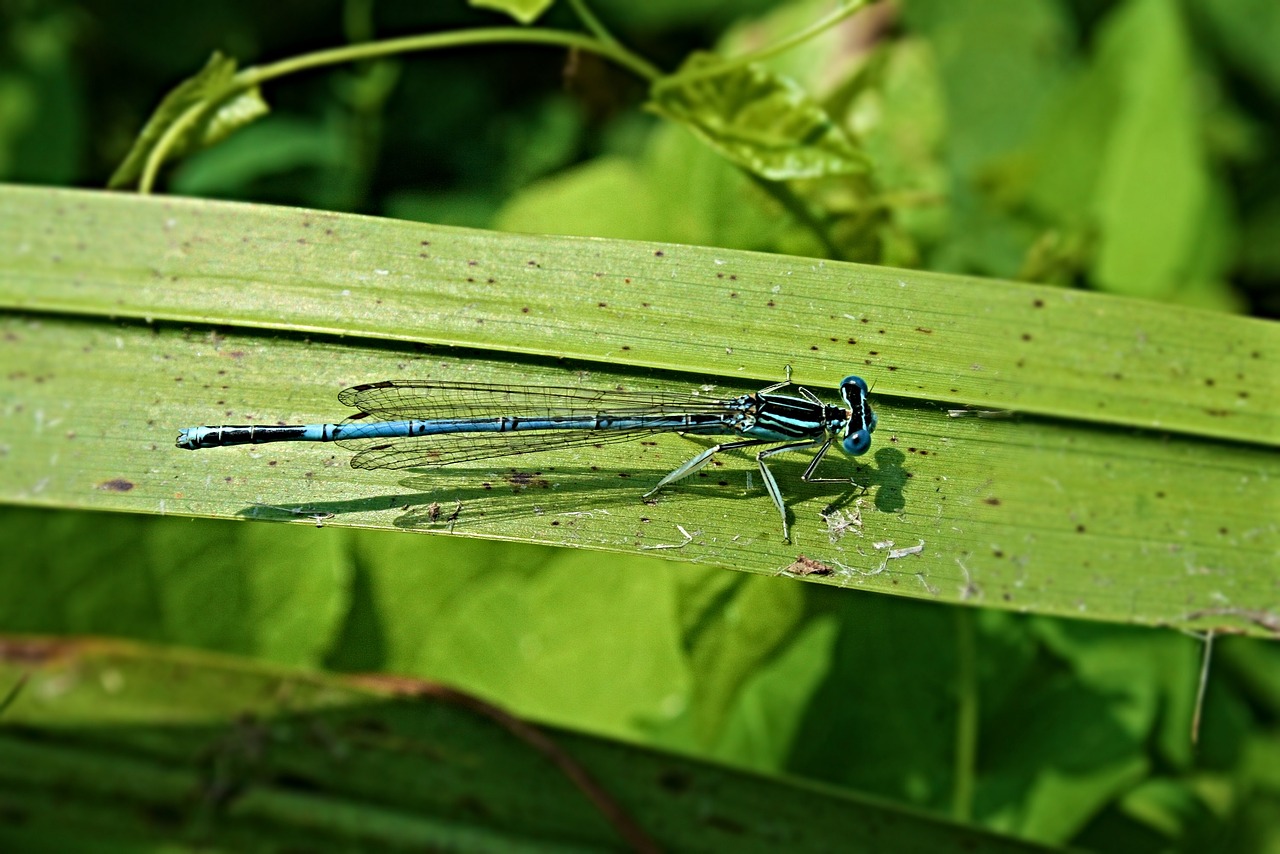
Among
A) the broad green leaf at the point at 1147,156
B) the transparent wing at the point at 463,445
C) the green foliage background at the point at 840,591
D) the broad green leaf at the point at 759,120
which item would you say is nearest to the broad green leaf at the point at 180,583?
the green foliage background at the point at 840,591

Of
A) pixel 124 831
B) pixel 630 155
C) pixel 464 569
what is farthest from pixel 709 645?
pixel 630 155

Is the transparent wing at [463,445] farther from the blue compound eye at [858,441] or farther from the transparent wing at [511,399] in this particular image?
the blue compound eye at [858,441]

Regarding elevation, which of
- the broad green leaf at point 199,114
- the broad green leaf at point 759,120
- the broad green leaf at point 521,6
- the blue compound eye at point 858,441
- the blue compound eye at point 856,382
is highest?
the broad green leaf at point 521,6

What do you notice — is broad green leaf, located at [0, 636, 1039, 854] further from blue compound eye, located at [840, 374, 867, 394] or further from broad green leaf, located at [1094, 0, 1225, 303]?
broad green leaf, located at [1094, 0, 1225, 303]

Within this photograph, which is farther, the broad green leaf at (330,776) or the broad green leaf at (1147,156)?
the broad green leaf at (1147,156)

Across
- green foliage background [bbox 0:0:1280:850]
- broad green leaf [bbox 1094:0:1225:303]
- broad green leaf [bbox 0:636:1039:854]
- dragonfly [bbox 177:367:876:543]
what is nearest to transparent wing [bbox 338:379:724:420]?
dragonfly [bbox 177:367:876:543]

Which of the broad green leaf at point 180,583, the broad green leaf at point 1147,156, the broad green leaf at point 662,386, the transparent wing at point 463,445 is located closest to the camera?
the broad green leaf at point 662,386
